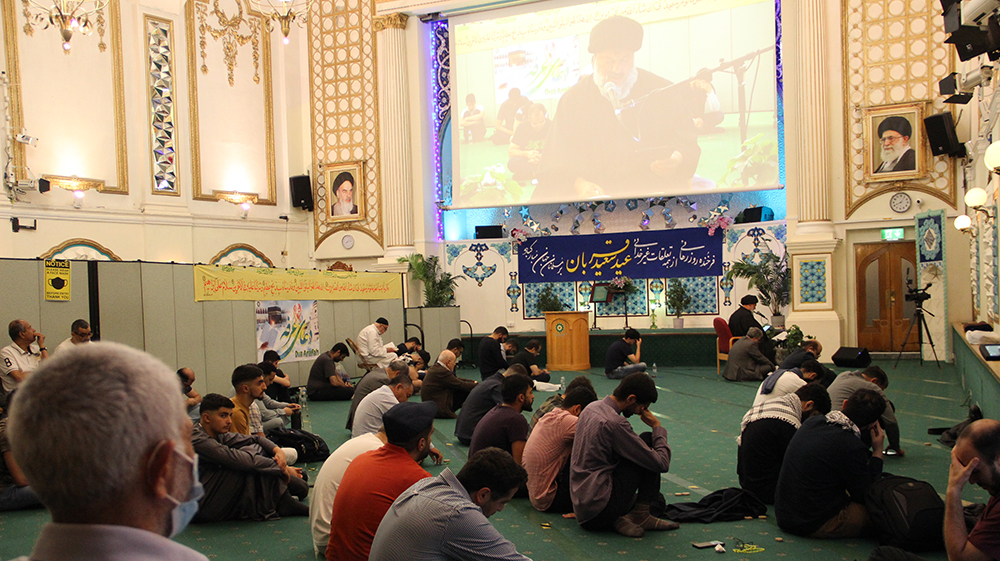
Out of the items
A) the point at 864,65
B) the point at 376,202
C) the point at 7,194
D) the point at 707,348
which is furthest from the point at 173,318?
the point at 864,65

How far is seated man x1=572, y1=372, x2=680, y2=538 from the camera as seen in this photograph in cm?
397

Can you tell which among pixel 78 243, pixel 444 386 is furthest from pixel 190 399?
pixel 78 243

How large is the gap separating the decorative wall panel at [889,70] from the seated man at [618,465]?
9506mm

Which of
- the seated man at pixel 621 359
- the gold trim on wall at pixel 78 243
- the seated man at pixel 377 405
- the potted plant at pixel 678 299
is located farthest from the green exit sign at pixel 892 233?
the gold trim on wall at pixel 78 243

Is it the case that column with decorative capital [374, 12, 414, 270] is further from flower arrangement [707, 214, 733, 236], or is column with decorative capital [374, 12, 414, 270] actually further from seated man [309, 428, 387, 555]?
seated man [309, 428, 387, 555]

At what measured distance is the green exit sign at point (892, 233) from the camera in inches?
460

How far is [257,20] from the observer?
15102 millimetres

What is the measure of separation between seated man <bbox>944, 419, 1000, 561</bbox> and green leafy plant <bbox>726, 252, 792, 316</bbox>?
10138mm

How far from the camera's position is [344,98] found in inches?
609

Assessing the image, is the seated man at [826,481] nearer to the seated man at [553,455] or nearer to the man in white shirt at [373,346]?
the seated man at [553,455]

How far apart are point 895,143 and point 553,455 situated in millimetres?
9829

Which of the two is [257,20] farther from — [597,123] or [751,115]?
[751,115]

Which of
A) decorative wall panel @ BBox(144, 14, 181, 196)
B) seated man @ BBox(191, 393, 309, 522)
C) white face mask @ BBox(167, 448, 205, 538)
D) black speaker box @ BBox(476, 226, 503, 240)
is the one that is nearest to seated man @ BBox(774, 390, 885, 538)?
seated man @ BBox(191, 393, 309, 522)

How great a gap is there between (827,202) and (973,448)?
33.8 ft
